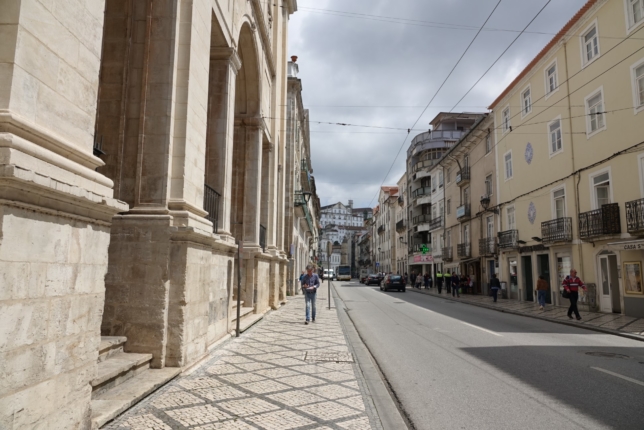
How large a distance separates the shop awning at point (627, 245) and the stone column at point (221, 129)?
43.8 feet

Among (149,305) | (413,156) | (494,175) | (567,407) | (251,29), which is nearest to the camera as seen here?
(567,407)

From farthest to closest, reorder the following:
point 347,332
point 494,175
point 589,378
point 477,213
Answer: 1. point 477,213
2. point 494,175
3. point 347,332
4. point 589,378

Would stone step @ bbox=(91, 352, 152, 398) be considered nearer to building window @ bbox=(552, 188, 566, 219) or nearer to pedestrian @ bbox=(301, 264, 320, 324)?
pedestrian @ bbox=(301, 264, 320, 324)

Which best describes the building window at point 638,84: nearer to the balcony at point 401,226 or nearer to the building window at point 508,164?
the building window at point 508,164

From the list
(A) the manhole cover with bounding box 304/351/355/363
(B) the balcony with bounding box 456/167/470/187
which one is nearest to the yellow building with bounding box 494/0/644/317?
(B) the balcony with bounding box 456/167/470/187

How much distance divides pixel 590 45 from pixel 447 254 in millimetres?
23058

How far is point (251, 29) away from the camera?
41.2ft

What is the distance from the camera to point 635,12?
15.7 metres

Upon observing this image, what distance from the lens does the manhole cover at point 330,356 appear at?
7.50 metres

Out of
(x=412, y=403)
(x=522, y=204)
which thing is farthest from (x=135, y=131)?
(x=522, y=204)

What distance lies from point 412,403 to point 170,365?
3211 mm

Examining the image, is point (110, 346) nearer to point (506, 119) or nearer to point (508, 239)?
point (508, 239)

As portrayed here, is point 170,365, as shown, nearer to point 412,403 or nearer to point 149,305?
point 149,305

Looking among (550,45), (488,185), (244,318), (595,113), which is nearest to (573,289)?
(595,113)
